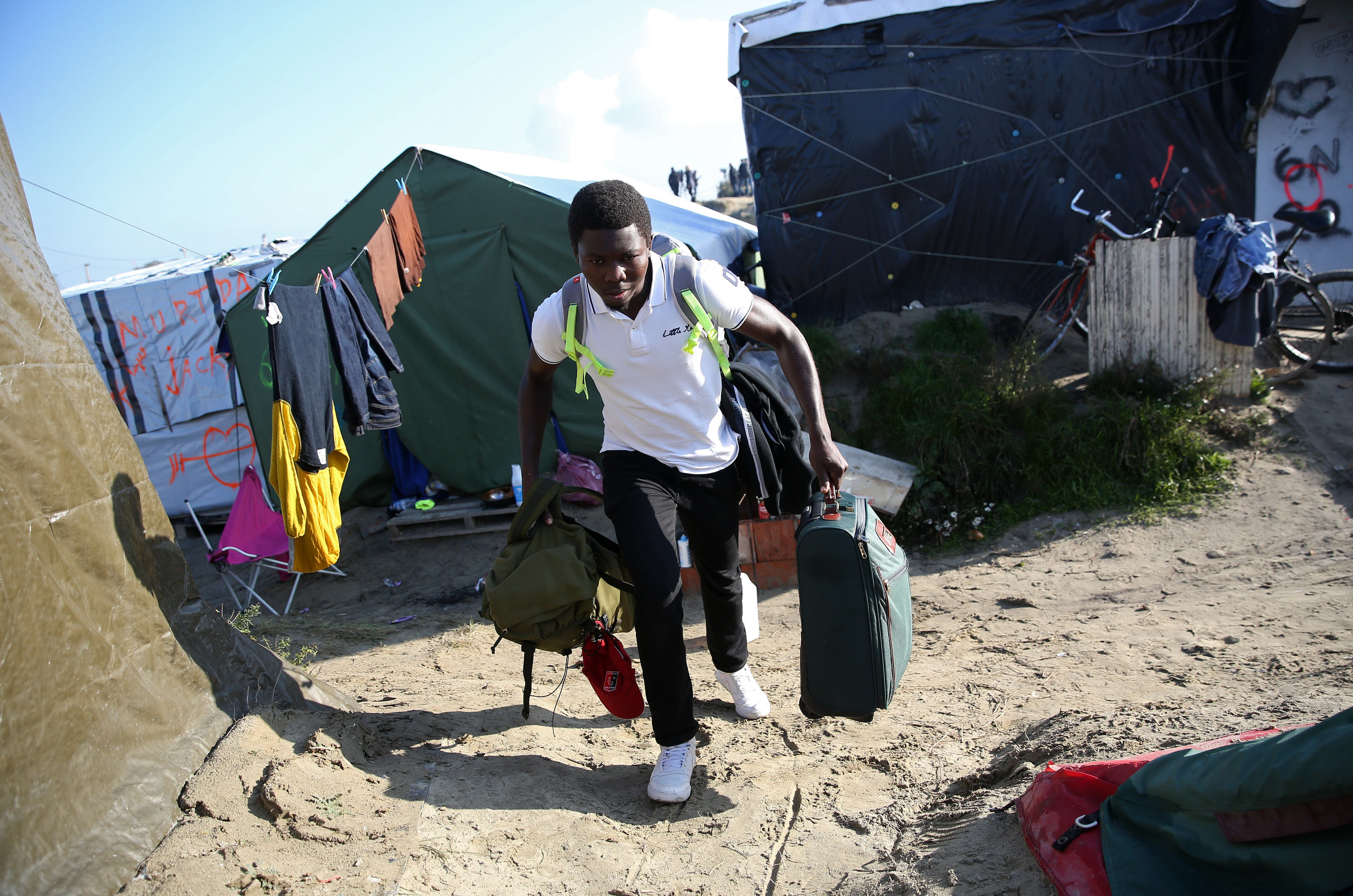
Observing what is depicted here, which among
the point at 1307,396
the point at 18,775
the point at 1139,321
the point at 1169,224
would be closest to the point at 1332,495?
the point at 1307,396

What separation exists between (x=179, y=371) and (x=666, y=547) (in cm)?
831

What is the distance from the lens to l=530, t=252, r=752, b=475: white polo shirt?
265 cm

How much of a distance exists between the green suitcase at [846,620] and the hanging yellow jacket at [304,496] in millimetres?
2913

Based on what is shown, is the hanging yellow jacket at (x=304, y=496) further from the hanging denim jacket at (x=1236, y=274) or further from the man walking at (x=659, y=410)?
the hanging denim jacket at (x=1236, y=274)

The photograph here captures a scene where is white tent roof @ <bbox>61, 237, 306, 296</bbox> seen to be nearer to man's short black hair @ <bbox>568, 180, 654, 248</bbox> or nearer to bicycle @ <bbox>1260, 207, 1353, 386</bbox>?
man's short black hair @ <bbox>568, 180, 654, 248</bbox>

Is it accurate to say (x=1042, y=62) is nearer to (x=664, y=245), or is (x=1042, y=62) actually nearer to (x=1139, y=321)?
(x=1139, y=321)

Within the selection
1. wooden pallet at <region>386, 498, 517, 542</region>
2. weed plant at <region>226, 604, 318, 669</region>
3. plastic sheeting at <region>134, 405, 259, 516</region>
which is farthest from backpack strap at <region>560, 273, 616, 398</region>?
plastic sheeting at <region>134, 405, 259, 516</region>

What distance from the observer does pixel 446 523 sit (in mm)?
7188

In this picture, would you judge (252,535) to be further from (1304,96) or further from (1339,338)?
(1304,96)

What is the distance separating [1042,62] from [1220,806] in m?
7.71

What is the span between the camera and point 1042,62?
761cm

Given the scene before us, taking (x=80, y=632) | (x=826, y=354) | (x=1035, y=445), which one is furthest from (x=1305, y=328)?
(x=80, y=632)

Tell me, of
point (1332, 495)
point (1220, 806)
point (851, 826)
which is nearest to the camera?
point (1220, 806)

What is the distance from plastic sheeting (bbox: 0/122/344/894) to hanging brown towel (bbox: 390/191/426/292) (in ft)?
11.5
